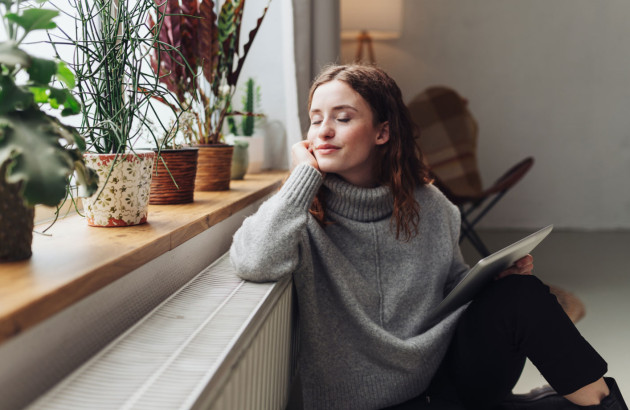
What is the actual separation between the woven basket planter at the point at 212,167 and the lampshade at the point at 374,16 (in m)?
2.04

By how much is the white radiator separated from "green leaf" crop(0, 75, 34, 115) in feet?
0.98

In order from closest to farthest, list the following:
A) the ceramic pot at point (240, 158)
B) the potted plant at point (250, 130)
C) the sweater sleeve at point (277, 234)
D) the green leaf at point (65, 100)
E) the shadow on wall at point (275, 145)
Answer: the green leaf at point (65, 100) < the sweater sleeve at point (277, 234) < the ceramic pot at point (240, 158) < the potted plant at point (250, 130) < the shadow on wall at point (275, 145)

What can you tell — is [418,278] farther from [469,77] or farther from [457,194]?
[469,77]

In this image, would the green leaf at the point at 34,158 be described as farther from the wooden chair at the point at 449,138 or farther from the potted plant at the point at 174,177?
the wooden chair at the point at 449,138

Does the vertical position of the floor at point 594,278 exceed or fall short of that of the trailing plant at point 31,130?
it falls short

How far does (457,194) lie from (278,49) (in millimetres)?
1469

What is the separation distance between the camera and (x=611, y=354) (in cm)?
198

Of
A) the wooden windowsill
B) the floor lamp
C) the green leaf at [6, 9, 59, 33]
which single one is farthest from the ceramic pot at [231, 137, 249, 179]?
the floor lamp

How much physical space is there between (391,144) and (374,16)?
234 centimetres

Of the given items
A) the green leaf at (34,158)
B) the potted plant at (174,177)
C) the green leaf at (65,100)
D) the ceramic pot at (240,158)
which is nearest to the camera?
the green leaf at (34,158)

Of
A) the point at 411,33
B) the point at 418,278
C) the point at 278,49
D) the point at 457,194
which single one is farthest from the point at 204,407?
the point at 411,33

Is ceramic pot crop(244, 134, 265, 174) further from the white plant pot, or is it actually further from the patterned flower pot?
the patterned flower pot

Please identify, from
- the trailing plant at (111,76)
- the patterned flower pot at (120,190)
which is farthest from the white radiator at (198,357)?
the trailing plant at (111,76)

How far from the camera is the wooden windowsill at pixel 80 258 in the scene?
0.58m
